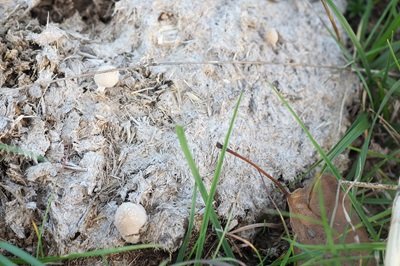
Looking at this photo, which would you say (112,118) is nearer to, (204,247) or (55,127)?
(55,127)

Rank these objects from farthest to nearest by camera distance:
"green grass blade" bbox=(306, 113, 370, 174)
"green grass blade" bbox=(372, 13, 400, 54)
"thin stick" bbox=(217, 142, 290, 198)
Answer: "green grass blade" bbox=(372, 13, 400, 54)
"green grass blade" bbox=(306, 113, 370, 174)
"thin stick" bbox=(217, 142, 290, 198)

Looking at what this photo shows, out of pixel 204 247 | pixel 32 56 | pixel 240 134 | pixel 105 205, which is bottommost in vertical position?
pixel 204 247

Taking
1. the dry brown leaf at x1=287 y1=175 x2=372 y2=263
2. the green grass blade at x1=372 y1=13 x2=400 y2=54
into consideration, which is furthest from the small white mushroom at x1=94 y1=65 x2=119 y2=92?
the green grass blade at x1=372 y1=13 x2=400 y2=54

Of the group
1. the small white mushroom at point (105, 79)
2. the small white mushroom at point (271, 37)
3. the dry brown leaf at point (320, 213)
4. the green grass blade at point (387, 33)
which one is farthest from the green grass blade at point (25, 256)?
the green grass blade at point (387, 33)

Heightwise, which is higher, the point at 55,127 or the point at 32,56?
the point at 32,56

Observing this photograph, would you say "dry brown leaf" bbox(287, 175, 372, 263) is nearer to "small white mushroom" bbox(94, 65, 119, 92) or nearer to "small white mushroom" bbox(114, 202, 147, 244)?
"small white mushroom" bbox(114, 202, 147, 244)

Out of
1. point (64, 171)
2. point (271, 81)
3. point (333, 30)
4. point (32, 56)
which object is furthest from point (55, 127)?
point (333, 30)
